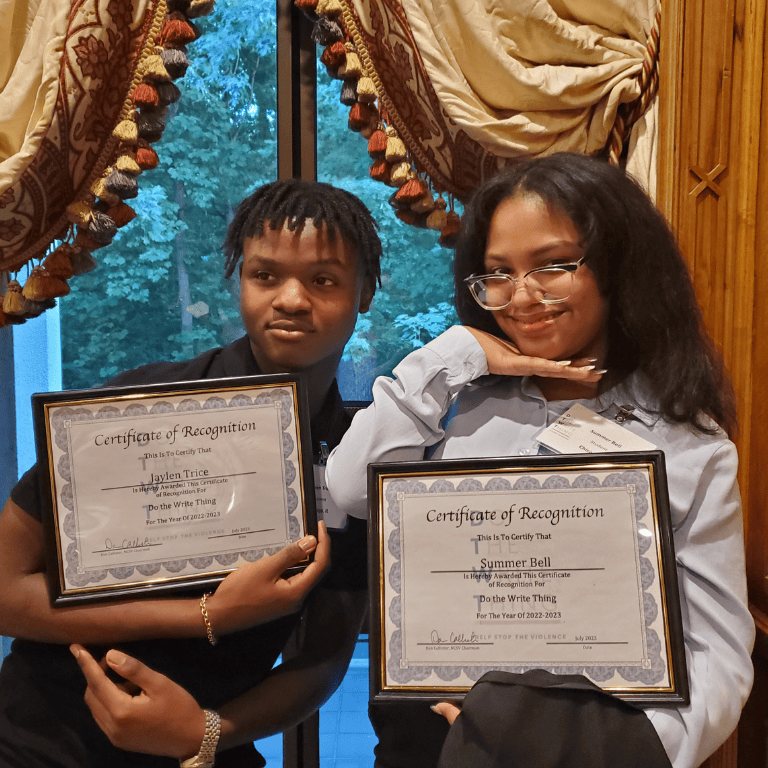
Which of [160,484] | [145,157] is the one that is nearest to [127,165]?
[145,157]

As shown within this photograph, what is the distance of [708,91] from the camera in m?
1.40

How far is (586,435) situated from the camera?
103cm

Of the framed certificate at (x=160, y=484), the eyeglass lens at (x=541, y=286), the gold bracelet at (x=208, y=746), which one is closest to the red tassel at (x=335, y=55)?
the eyeglass lens at (x=541, y=286)

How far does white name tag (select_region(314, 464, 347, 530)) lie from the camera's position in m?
1.21

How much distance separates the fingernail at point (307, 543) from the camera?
41.0 inches

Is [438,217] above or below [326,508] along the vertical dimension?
above

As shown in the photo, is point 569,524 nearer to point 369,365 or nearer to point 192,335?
point 369,365

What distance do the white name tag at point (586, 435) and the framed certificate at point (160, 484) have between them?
0.42 metres

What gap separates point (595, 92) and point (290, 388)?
3.26ft

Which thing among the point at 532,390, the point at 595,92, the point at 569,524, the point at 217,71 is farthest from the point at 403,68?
the point at 569,524

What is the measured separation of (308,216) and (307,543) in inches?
23.9

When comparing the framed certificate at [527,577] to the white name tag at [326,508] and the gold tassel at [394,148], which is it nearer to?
the white name tag at [326,508]

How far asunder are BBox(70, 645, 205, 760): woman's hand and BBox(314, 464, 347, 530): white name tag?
0.37 meters

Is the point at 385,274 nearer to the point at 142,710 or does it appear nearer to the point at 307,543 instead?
the point at 307,543
